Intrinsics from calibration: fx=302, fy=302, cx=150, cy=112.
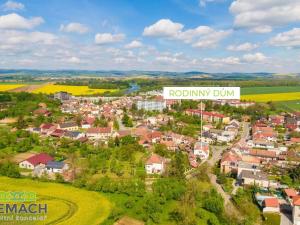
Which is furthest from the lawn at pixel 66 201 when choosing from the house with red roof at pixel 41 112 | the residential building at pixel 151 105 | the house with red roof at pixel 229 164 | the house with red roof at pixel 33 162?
the residential building at pixel 151 105

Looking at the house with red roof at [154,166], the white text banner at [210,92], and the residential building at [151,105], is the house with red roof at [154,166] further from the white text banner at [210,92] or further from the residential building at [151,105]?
the residential building at [151,105]

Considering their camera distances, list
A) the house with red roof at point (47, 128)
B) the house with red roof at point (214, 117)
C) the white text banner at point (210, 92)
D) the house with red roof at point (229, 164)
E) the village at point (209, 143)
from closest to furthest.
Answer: the white text banner at point (210, 92) → the village at point (209, 143) → the house with red roof at point (229, 164) → the house with red roof at point (47, 128) → the house with red roof at point (214, 117)

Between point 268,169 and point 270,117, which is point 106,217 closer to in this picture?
point 268,169

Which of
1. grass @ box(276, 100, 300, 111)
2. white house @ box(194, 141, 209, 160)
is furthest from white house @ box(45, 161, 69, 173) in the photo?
grass @ box(276, 100, 300, 111)

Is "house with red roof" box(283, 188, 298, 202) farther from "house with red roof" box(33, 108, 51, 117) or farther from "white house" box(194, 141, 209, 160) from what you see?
"house with red roof" box(33, 108, 51, 117)

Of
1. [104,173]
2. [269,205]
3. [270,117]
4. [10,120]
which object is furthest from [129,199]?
[270,117]
